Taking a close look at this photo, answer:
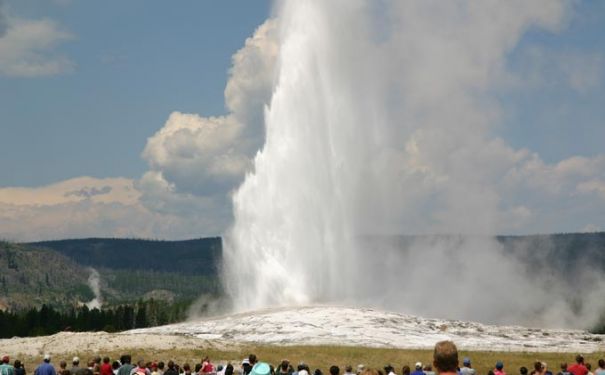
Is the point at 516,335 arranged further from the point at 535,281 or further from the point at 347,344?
the point at 535,281

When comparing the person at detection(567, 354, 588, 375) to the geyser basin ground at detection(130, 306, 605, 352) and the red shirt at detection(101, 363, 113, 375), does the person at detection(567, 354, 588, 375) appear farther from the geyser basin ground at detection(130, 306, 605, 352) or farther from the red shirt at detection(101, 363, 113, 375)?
the geyser basin ground at detection(130, 306, 605, 352)

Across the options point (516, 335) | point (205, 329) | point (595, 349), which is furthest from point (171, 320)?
point (595, 349)

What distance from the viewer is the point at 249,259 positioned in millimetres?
69125

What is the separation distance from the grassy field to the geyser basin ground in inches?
193

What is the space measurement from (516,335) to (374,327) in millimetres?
10642

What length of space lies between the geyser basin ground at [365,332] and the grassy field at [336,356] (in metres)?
4.91

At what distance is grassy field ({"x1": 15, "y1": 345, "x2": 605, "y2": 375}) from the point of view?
116 ft

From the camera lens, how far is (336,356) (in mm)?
38000

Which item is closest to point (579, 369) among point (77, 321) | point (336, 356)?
point (336, 356)

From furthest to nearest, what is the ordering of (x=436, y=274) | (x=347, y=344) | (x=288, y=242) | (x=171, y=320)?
1. (x=436, y=274)
2. (x=171, y=320)
3. (x=288, y=242)
4. (x=347, y=344)

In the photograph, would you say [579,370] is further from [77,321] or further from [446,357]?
[77,321]

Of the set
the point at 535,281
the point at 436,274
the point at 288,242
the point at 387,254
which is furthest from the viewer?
the point at 535,281

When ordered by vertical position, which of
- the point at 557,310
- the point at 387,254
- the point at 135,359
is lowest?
the point at 135,359

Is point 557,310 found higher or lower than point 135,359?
higher
